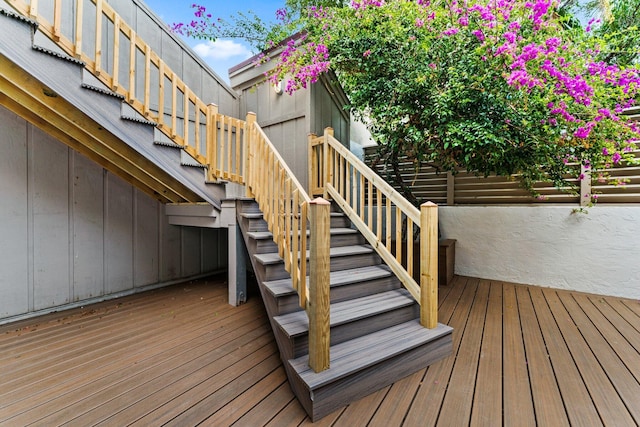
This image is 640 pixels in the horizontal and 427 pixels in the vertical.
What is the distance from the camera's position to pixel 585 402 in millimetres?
1515

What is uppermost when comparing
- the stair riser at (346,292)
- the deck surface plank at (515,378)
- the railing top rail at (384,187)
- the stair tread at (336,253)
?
the railing top rail at (384,187)

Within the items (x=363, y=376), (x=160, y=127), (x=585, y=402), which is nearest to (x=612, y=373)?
(x=585, y=402)

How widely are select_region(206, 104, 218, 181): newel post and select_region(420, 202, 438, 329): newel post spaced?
215 cm

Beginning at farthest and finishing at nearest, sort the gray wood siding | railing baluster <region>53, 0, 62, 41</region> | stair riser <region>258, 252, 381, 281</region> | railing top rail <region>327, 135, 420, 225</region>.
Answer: the gray wood siding < stair riser <region>258, 252, 381, 281</region> < railing top rail <region>327, 135, 420, 225</region> < railing baluster <region>53, 0, 62, 41</region>

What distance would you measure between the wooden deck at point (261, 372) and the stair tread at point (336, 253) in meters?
0.64

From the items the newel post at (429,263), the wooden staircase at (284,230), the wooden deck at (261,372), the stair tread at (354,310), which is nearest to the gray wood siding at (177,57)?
the wooden staircase at (284,230)

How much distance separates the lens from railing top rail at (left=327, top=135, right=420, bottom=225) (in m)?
2.15

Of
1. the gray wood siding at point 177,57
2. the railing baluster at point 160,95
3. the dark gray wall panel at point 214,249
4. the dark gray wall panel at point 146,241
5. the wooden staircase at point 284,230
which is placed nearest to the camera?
the wooden staircase at point 284,230

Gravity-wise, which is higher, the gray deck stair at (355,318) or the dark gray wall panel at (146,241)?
the dark gray wall panel at (146,241)

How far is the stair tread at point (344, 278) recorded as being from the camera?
2.03 metres

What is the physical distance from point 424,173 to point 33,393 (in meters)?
4.77

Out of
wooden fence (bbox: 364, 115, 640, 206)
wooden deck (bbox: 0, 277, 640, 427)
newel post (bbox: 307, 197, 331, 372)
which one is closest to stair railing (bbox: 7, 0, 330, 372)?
newel post (bbox: 307, 197, 331, 372)

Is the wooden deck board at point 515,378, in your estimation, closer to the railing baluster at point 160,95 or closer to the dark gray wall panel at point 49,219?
the railing baluster at point 160,95

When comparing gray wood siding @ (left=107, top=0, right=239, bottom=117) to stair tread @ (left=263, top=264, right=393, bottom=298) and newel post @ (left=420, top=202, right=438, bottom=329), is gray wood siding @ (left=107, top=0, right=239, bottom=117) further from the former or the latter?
newel post @ (left=420, top=202, right=438, bottom=329)
